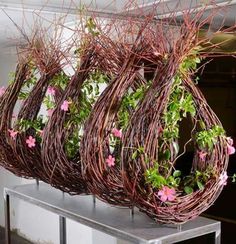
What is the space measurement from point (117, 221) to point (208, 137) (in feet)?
1.37

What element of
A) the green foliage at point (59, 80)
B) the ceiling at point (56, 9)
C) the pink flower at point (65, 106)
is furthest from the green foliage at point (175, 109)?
the ceiling at point (56, 9)

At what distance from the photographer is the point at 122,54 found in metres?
1.37

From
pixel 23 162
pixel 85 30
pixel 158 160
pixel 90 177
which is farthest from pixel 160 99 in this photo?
pixel 23 162

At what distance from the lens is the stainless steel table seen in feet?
4.18

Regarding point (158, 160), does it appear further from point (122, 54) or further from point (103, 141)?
point (122, 54)

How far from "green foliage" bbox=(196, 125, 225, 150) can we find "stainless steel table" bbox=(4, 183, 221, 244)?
0.27 m

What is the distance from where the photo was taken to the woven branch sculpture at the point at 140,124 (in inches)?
48.9

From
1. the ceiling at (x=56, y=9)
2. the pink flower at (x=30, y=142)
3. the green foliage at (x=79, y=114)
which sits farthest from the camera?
the ceiling at (x=56, y=9)

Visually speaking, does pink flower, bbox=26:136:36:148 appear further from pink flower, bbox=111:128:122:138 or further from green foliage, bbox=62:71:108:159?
pink flower, bbox=111:128:122:138

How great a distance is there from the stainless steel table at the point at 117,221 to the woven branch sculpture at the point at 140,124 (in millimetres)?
55

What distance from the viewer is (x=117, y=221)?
4.61 feet

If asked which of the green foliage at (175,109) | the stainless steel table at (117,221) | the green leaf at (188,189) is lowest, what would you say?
the stainless steel table at (117,221)

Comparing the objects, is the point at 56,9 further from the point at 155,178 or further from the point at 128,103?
the point at 155,178

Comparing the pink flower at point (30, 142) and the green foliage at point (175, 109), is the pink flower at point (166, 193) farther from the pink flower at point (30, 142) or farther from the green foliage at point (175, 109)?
the pink flower at point (30, 142)
